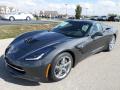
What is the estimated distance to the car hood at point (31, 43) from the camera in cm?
423

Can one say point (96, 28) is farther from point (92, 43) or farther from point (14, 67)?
point (14, 67)

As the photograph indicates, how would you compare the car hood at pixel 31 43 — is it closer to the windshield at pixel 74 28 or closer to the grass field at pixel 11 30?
the windshield at pixel 74 28

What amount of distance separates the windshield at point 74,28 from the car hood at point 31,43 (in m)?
0.34

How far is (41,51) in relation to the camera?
4.12 meters

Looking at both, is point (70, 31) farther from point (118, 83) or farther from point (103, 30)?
point (118, 83)

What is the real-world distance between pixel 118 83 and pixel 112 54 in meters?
2.53

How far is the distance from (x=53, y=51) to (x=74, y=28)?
163 centimetres

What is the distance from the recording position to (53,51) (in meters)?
4.11

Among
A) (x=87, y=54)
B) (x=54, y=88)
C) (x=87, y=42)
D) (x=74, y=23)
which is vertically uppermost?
(x=74, y=23)

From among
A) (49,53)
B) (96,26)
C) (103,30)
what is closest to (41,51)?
(49,53)

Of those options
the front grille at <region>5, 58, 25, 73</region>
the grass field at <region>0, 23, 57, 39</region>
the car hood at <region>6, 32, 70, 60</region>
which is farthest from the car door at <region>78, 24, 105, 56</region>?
the grass field at <region>0, 23, 57, 39</region>

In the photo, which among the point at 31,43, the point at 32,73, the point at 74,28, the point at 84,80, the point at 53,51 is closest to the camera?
the point at 32,73

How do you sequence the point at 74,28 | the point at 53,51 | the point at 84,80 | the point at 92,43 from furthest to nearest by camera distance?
the point at 74,28 < the point at 92,43 < the point at 84,80 < the point at 53,51

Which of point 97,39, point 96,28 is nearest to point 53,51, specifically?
point 97,39
